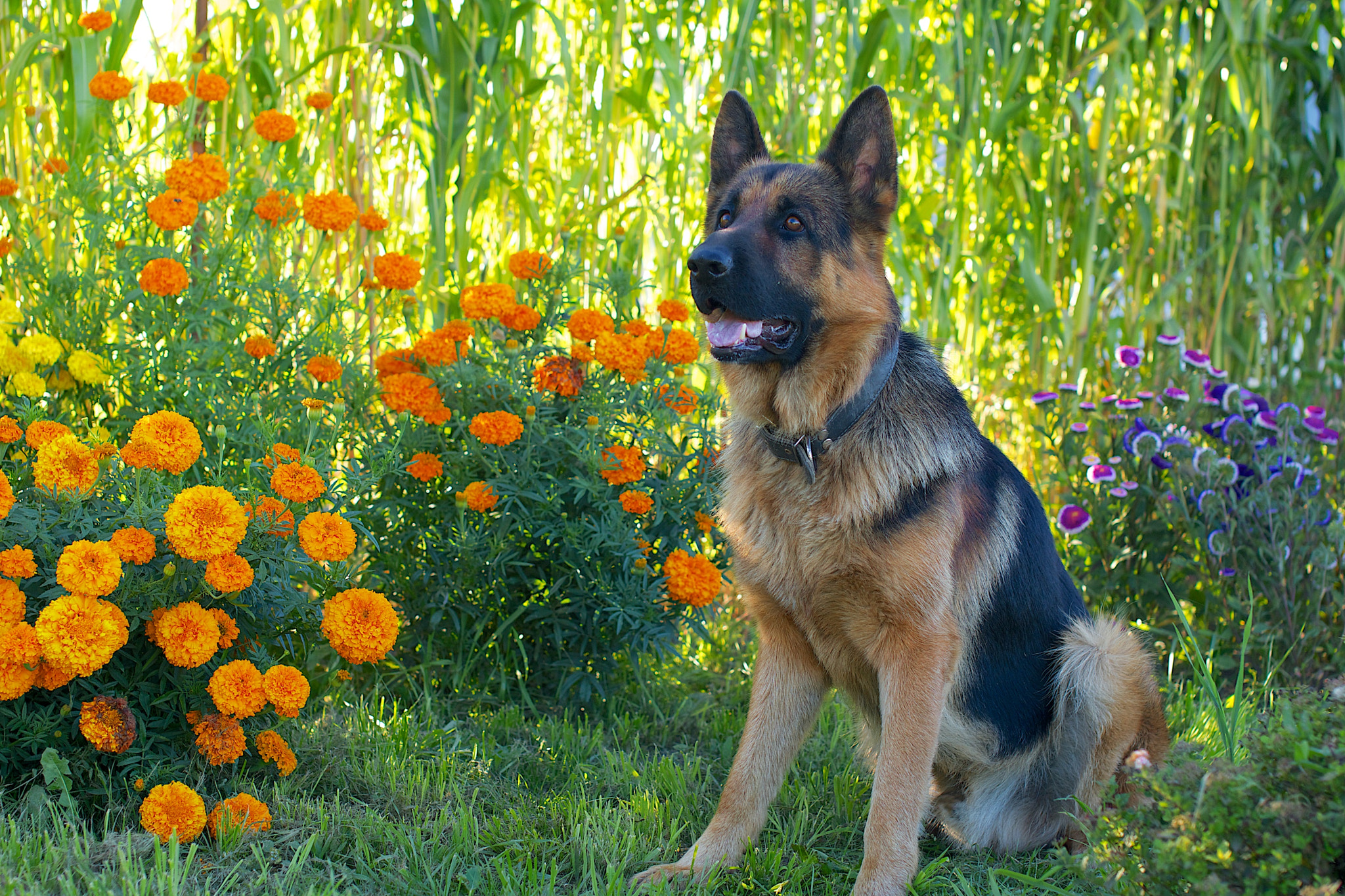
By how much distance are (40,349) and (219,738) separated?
1.08 m

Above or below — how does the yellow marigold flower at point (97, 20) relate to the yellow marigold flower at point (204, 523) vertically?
above

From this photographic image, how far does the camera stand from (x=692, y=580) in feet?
8.40

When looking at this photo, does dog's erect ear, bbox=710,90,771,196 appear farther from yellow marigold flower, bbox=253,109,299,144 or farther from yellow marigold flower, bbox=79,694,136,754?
yellow marigold flower, bbox=79,694,136,754

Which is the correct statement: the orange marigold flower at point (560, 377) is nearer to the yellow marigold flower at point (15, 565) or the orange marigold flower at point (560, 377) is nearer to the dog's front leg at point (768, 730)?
the dog's front leg at point (768, 730)

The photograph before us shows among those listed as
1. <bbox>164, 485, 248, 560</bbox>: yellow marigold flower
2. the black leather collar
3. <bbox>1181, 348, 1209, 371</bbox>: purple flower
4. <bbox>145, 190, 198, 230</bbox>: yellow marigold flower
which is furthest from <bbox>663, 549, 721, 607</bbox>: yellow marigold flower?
<bbox>1181, 348, 1209, 371</bbox>: purple flower

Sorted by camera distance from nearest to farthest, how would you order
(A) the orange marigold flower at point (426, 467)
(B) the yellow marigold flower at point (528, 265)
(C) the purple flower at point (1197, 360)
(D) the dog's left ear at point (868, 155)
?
(D) the dog's left ear at point (868, 155) → (A) the orange marigold flower at point (426, 467) → (B) the yellow marigold flower at point (528, 265) → (C) the purple flower at point (1197, 360)

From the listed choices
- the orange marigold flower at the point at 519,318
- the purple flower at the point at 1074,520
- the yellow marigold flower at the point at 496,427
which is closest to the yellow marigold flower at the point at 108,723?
the yellow marigold flower at the point at 496,427

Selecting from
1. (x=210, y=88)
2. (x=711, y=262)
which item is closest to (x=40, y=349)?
(x=210, y=88)

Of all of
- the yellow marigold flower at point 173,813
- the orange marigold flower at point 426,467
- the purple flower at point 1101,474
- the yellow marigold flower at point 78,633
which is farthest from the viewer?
the purple flower at point 1101,474

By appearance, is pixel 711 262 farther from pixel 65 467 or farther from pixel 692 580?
pixel 65 467

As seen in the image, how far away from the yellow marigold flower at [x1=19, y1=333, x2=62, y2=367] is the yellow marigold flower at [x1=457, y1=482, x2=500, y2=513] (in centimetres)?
105

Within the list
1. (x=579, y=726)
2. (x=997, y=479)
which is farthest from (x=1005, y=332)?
(x=579, y=726)

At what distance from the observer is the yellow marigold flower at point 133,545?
1.83 m

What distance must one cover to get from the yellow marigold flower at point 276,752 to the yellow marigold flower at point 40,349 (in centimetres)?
106
